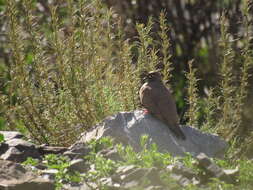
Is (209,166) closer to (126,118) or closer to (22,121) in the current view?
(126,118)

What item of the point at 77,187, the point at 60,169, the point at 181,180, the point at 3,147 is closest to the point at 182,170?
the point at 181,180

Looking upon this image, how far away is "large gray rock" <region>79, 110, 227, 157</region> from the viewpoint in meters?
6.29

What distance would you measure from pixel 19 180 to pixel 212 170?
58.7 inches

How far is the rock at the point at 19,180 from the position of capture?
5125 millimetres

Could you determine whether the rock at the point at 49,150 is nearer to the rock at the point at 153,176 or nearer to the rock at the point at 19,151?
the rock at the point at 19,151

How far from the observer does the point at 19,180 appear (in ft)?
17.0

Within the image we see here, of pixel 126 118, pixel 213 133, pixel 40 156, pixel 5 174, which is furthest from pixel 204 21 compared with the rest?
pixel 5 174

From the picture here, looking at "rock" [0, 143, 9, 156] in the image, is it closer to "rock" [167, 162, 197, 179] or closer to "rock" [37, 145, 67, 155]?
"rock" [37, 145, 67, 155]

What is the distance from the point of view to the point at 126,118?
6430mm

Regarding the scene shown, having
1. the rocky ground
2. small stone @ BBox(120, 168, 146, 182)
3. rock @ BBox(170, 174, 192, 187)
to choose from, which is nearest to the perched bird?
the rocky ground

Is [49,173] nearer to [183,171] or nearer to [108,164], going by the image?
[108,164]

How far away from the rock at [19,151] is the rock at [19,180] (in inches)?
22.1

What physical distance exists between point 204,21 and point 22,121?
413 centimetres

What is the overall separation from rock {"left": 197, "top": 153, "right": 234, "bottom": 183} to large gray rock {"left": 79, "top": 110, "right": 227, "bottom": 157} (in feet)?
2.50
